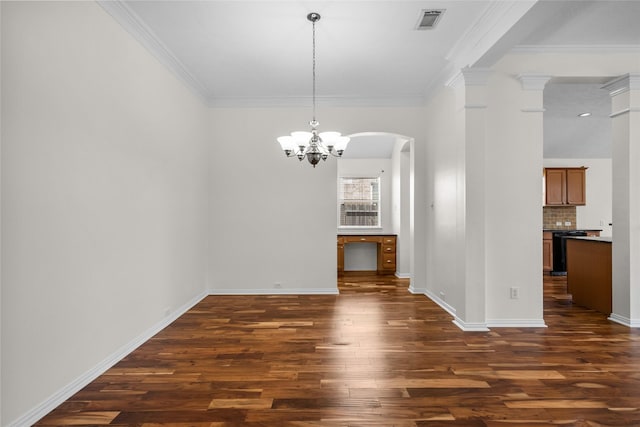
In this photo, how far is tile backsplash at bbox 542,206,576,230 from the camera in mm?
8172

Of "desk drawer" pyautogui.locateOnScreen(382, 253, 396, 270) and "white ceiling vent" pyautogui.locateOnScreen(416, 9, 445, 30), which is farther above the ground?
"white ceiling vent" pyautogui.locateOnScreen(416, 9, 445, 30)

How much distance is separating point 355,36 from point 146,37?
194cm

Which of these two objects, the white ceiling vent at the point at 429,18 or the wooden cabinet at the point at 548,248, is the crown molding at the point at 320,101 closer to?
the white ceiling vent at the point at 429,18

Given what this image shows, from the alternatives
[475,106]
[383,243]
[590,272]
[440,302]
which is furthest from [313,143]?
[383,243]

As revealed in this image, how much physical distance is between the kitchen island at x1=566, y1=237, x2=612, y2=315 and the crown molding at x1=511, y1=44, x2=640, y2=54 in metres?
2.08

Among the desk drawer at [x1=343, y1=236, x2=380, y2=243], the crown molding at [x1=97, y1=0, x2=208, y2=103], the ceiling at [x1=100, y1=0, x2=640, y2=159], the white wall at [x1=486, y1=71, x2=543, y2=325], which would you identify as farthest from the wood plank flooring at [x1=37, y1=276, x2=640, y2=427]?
the desk drawer at [x1=343, y1=236, x2=380, y2=243]

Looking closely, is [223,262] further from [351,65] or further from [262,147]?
[351,65]

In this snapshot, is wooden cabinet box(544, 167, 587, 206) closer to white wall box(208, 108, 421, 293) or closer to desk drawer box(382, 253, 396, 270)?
desk drawer box(382, 253, 396, 270)

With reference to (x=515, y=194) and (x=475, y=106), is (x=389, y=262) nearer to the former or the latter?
(x=515, y=194)

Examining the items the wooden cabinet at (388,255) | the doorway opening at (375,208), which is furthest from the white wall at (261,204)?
the wooden cabinet at (388,255)

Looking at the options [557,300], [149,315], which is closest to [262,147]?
[149,315]

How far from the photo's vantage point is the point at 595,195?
323 inches

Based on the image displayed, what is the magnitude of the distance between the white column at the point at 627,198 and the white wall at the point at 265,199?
2.41m

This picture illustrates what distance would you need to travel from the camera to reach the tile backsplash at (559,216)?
8172 millimetres
